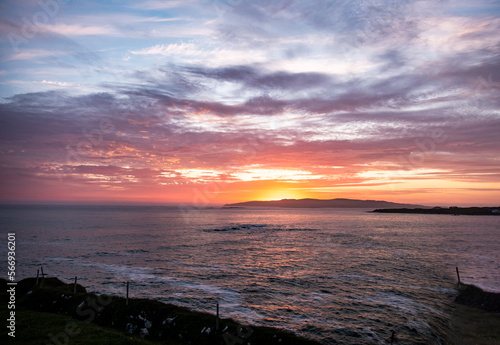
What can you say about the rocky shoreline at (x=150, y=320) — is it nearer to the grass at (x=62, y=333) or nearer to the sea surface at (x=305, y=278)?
the grass at (x=62, y=333)

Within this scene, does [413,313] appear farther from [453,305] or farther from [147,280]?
[147,280]

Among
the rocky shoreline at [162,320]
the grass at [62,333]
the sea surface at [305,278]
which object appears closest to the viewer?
the grass at [62,333]

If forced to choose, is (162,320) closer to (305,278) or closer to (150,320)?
(150,320)

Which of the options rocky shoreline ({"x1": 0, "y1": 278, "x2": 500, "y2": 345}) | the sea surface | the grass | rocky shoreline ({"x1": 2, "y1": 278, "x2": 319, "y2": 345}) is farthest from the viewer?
the sea surface

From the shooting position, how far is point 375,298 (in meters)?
31.8

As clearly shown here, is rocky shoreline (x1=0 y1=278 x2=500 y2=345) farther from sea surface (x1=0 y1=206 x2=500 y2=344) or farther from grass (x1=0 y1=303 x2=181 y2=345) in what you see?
sea surface (x1=0 y1=206 x2=500 y2=344)

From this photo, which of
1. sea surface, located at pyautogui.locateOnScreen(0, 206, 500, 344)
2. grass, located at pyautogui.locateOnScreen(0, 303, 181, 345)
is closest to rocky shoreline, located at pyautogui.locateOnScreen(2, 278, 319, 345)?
grass, located at pyautogui.locateOnScreen(0, 303, 181, 345)

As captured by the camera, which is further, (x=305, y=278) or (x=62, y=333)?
(x=305, y=278)

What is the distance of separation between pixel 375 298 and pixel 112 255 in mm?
51944

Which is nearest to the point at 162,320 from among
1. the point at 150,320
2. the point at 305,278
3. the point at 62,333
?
the point at 150,320

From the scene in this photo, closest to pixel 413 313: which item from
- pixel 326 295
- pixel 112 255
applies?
pixel 326 295

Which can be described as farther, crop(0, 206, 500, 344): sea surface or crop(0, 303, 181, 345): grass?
crop(0, 206, 500, 344): sea surface

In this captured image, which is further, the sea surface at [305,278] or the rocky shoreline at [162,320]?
the sea surface at [305,278]

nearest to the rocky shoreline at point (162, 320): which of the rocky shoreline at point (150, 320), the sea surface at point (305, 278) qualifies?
the rocky shoreline at point (150, 320)
